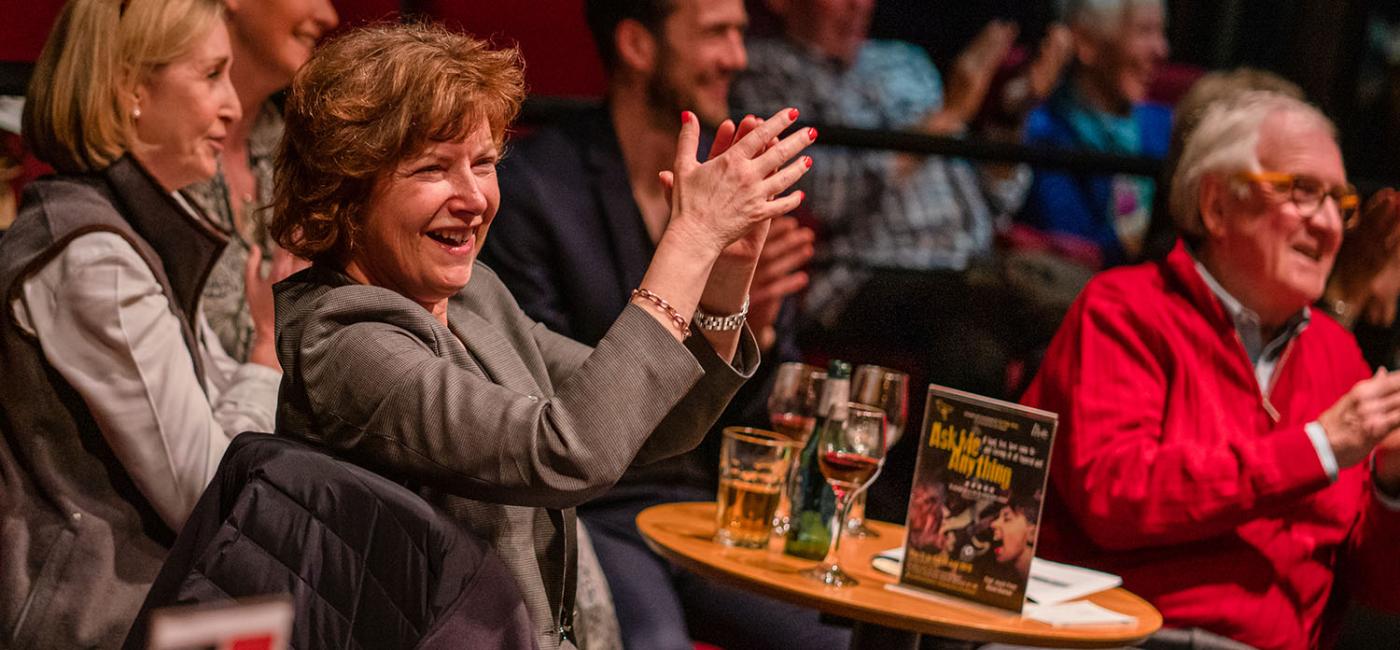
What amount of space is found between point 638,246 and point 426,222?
1.32m

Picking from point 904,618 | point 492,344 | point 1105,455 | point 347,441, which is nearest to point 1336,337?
point 1105,455

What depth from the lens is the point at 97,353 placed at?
78.4 inches

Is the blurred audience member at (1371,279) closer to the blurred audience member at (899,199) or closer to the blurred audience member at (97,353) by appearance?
the blurred audience member at (899,199)

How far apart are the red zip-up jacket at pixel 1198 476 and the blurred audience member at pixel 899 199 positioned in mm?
747

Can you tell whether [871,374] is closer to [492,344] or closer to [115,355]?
[492,344]

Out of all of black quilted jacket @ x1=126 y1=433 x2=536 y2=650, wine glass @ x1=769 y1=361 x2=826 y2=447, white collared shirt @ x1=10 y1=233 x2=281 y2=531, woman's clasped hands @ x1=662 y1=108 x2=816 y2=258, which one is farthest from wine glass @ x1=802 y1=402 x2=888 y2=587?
white collared shirt @ x1=10 y1=233 x2=281 y2=531

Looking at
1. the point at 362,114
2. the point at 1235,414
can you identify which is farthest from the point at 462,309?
the point at 1235,414

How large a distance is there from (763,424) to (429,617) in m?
1.60

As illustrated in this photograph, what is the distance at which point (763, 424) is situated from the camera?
2.83m

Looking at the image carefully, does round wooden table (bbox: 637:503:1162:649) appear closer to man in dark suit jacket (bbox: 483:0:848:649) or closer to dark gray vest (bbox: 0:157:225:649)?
man in dark suit jacket (bbox: 483:0:848:649)

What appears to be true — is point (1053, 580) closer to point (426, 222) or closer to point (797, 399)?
point (797, 399)

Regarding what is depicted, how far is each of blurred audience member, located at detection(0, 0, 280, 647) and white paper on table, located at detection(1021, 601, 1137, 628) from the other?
1202 millimetres

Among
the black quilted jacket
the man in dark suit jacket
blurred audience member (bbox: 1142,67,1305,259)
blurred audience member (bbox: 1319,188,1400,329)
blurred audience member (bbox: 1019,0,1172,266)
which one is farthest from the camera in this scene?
blurred audience member (bbox: 1019,0,1172,266)

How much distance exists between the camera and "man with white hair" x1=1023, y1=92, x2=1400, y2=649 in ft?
7.38
